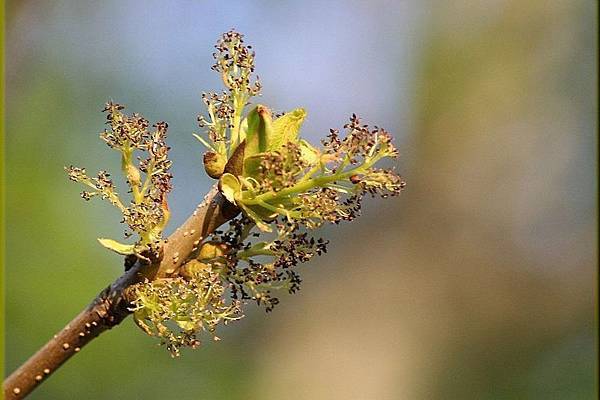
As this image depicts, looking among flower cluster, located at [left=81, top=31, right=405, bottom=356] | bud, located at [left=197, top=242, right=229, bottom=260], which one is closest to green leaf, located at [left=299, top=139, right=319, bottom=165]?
flower cluster, located at [left=81, top=31, right=405, bottom=356]

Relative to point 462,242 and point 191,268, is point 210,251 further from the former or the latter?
point 462,242

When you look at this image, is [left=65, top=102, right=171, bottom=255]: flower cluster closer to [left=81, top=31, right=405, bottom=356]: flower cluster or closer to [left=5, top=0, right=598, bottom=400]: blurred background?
[left=81, top=31, right=405, bottom=356]: flower cluster

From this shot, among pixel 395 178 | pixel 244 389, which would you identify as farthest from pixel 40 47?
pixel 395 178

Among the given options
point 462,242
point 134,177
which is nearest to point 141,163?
point 134,177

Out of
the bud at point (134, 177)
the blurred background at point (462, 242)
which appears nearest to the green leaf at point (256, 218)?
the bud at point (134, 177)

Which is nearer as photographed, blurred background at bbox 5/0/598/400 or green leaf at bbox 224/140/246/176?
green leaf at bbox 224/140/246/176

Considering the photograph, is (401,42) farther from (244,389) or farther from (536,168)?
(244,389)
